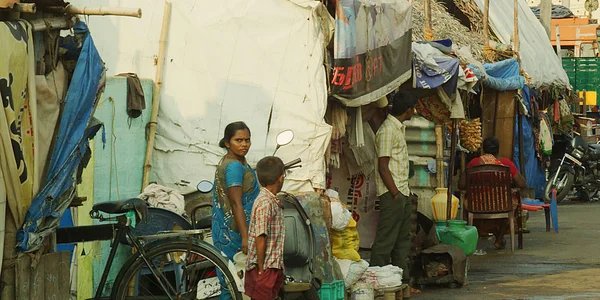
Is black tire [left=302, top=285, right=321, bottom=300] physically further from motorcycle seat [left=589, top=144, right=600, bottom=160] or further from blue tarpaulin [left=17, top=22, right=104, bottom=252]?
motorcycle seat [left=589, top=144, right=600, bottom=160]

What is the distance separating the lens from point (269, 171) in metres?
6.38

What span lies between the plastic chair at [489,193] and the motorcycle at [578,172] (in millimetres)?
7399

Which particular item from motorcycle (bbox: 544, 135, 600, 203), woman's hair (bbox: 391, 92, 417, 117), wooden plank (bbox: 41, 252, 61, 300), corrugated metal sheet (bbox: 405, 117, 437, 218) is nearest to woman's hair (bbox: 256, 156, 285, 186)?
wooden plank (bbox: 41, 252, 61, 300)

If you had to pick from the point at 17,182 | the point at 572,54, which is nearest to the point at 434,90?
the point at 17,182

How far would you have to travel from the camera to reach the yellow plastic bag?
8.71m

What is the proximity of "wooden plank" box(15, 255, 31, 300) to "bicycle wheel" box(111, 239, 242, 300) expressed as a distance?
54.9 inches

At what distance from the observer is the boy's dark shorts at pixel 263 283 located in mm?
6281

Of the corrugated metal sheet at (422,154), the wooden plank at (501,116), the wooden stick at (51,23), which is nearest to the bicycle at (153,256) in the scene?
the wooden stick at (51,23)

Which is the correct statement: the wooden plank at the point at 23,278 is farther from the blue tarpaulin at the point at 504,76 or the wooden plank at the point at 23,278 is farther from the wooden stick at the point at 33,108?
the blue tarpaulin at the point at 504,76

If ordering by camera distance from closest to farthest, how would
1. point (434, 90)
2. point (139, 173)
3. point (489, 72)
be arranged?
point (139, 173) → point (434, 90) → point (489, 72)

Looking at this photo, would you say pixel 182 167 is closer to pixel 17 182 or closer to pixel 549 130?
pixel 17 182

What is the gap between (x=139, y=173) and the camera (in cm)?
892

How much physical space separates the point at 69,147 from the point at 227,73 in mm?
3429

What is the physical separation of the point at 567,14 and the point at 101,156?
33531 millimetres
